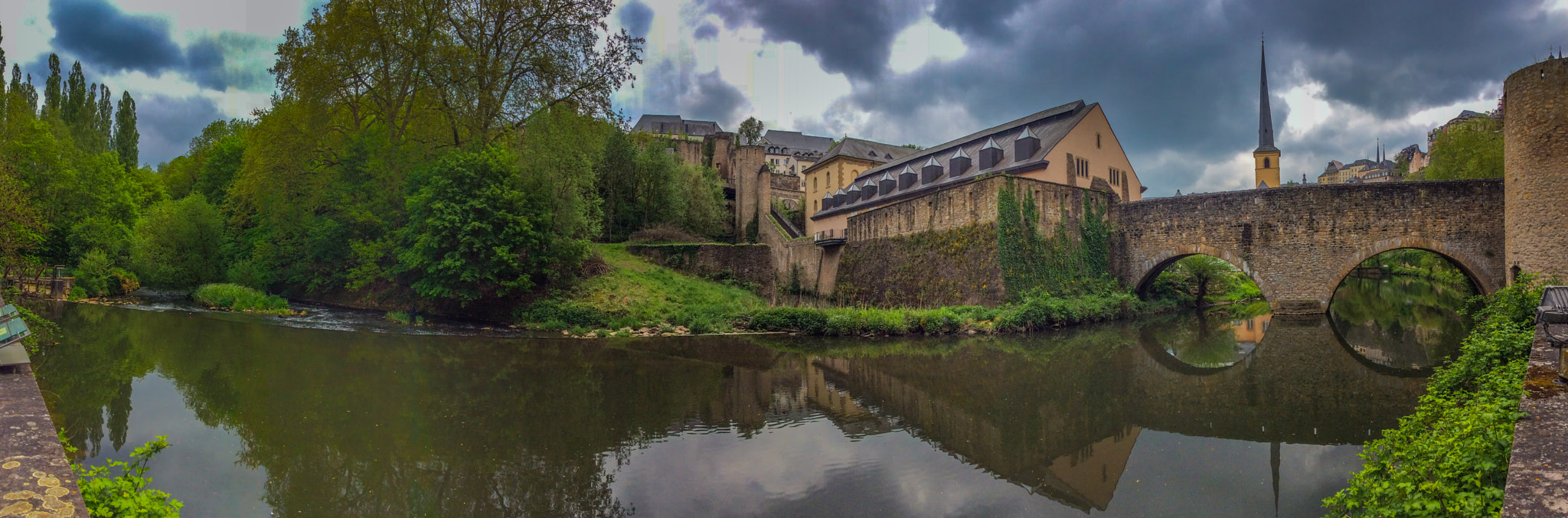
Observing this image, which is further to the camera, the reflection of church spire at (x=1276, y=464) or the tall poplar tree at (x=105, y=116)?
the tall poplar tree at (x=105, y=116)

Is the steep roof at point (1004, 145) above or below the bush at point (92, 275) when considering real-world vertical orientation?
above

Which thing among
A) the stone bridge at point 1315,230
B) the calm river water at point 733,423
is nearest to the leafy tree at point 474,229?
the calm river water at point 733,423

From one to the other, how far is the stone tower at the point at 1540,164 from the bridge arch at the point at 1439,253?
357 centimetres

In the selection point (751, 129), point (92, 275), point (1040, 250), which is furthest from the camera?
point (751, 129)

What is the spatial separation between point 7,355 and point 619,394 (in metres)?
5.76

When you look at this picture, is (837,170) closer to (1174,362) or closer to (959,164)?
(959,164)

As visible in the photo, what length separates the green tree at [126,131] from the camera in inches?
1665

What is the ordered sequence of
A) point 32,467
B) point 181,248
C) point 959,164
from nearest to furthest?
point 32,467 < point 181,248 < point 959,164

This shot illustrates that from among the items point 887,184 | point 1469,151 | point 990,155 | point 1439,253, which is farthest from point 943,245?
point 1469,151

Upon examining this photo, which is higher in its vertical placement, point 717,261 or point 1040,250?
point 1040,250

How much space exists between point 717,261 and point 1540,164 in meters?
22.2

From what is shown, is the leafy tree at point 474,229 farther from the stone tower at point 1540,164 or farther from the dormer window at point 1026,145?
the stone tower at point 1540,164

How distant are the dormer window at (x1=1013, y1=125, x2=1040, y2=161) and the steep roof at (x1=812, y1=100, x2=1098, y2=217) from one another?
0.31ft

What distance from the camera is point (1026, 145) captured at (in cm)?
2634
